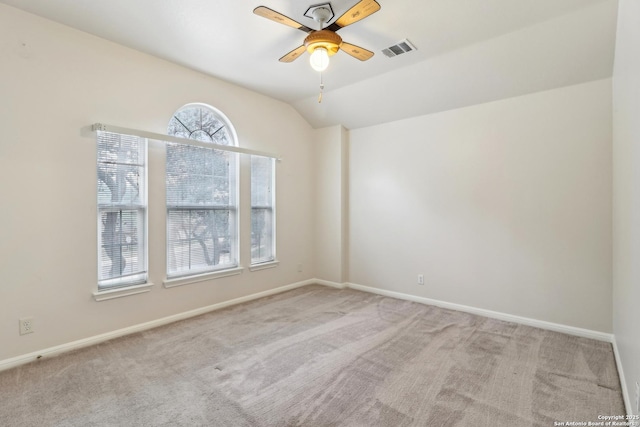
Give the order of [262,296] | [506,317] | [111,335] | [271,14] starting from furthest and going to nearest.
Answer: [262,296] < [506,317] < [111,335] < [271,14]

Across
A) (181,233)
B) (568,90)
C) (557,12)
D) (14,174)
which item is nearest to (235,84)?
(181,233)

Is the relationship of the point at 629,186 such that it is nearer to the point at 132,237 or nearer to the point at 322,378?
the point at 322,378

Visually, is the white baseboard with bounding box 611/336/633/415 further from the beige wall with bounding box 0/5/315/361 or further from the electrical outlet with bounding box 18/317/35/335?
the electrical outlet with bounding box 18/317/35/335

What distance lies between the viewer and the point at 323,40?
2.27m

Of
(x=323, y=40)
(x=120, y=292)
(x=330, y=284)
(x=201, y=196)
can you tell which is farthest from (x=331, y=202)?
(x=120, y=292)

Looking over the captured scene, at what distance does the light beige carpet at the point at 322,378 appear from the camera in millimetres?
1896

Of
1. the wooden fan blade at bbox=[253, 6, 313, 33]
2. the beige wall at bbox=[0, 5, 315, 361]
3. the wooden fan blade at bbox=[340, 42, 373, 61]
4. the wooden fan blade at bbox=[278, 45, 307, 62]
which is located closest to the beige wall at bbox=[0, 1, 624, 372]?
the beige wall at bbox=[0, 5, 315, 361]

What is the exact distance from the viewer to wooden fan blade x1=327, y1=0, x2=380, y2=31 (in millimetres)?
1889

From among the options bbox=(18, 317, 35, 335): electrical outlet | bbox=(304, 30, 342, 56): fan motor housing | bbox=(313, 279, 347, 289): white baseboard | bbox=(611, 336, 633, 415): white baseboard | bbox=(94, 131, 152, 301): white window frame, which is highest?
bbox=(304, 30, 342, 56): fan motor housing

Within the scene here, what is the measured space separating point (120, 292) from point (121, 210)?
804 mm

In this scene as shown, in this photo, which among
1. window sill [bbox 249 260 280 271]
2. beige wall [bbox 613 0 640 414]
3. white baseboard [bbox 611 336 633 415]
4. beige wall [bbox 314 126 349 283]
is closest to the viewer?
beige wall [bbox 613 0 640 414]

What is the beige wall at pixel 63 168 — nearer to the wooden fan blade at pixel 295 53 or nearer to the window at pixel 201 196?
the window at pixel 201 196

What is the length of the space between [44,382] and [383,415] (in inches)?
95.3

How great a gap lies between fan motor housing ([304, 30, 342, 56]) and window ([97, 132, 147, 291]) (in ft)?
6.57
